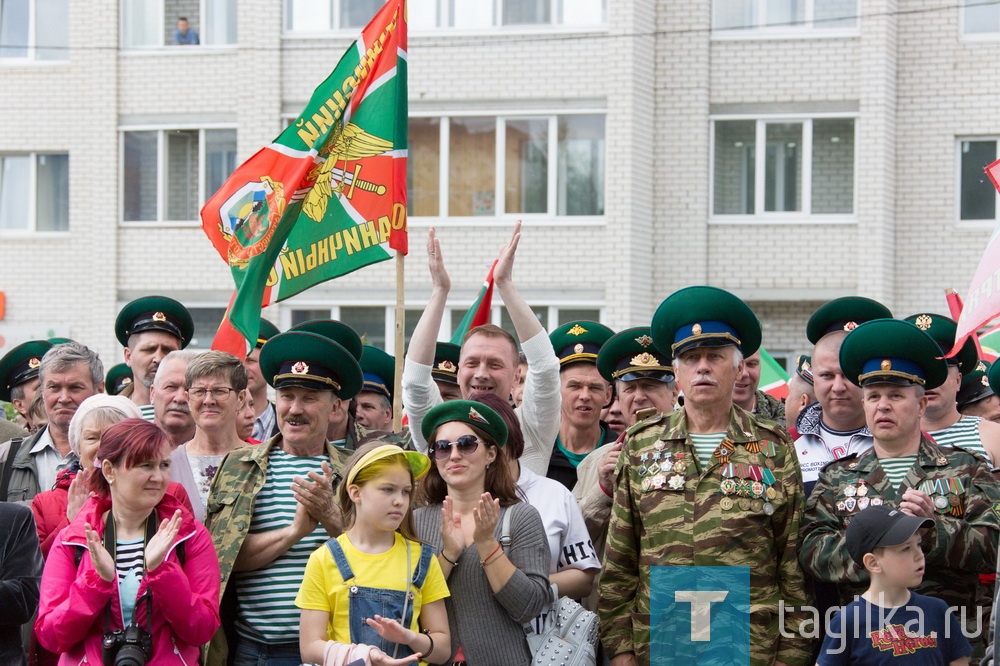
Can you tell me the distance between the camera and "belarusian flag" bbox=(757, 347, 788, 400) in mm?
10891

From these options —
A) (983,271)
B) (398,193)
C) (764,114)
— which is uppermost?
(764,114)

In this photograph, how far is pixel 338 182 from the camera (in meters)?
7.57

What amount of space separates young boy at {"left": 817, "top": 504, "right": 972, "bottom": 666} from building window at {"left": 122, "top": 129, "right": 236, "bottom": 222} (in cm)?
1637

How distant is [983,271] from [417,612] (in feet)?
9.17

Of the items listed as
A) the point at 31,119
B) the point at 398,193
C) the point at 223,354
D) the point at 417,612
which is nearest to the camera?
the point at 417,612

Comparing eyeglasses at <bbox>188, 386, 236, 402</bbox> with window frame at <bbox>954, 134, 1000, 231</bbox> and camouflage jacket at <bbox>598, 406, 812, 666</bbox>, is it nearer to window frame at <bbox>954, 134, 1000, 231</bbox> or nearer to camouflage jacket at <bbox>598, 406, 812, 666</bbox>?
camouflage jacket at <bbox>598, 406, 812, 666</bbox>

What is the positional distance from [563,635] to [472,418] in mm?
941

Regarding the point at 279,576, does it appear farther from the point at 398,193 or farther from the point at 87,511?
the point at 398,193

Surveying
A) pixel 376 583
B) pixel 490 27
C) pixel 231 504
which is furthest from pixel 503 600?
pixel 490 27

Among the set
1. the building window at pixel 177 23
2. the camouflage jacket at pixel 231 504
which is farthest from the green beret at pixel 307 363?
the building window at pixel 177 23

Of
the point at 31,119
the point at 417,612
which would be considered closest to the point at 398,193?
the point at 417,612

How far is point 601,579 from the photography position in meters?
5.38

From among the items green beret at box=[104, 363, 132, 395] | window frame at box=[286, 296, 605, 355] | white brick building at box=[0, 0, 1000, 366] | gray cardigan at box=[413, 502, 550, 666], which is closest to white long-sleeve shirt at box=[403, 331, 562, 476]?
gray cardigan at box=[413, 502, 550, 666]

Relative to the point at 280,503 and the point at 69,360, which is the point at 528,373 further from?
the point at 69,360
